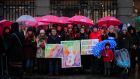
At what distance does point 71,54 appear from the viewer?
676 inches

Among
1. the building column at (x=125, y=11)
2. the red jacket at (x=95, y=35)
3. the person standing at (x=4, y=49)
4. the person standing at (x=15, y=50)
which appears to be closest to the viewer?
the person standing at (x=15, y=50)

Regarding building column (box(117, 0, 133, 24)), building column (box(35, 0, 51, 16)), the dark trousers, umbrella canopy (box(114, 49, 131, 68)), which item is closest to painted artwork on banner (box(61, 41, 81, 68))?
umbrella canopy (box(114, 49, 131, 68))

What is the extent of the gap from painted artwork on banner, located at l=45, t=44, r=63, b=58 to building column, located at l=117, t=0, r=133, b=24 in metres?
6.57

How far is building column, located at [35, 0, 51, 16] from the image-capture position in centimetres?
2308

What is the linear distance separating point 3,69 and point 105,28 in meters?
4.30

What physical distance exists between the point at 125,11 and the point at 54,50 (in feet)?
23.3

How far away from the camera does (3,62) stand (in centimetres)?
1619

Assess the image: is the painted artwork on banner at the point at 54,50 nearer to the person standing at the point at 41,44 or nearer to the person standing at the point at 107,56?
the person standing at the point at 41,44

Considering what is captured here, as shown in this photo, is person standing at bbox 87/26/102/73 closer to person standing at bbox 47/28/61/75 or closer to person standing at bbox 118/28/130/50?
person standing at bbox 118/28/130/50

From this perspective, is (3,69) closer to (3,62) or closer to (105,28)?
(3,62)

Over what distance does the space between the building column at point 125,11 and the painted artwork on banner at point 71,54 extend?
20.5 feet

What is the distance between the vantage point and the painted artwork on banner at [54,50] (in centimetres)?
1702

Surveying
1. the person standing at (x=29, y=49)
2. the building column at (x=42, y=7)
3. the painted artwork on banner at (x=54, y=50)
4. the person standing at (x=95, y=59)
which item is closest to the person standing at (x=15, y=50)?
the person standing at (x=29, y=49)

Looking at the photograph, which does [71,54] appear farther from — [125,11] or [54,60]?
[125,11]
